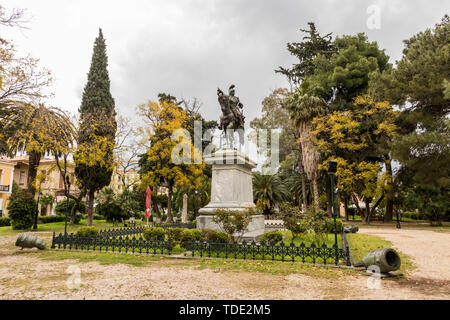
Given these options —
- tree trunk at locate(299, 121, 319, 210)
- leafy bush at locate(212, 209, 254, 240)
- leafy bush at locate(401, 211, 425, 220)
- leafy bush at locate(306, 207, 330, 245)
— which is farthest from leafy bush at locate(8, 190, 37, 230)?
leafy bush at locate(401, 211, 425, 220)

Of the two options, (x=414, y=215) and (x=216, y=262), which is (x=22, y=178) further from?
(x=414, y=215)

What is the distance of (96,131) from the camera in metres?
24.4

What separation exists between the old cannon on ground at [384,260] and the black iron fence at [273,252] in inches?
27.7

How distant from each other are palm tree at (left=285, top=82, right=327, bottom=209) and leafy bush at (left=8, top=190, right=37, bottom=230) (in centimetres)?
2409

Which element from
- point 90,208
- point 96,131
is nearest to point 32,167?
point 90,208

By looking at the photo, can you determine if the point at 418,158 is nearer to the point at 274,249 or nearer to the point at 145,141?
the point at 274,249

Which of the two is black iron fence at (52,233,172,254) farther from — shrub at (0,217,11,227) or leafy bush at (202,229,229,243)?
shrub at (0,217,11,227)

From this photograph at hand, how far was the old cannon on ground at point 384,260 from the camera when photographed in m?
6.70

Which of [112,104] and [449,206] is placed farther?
[112,104]

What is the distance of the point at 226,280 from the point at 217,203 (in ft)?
19.5

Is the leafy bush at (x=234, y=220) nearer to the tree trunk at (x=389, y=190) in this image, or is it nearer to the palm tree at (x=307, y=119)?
the palm tree at (x=307, y=119)

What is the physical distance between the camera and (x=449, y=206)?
23.8 metres
